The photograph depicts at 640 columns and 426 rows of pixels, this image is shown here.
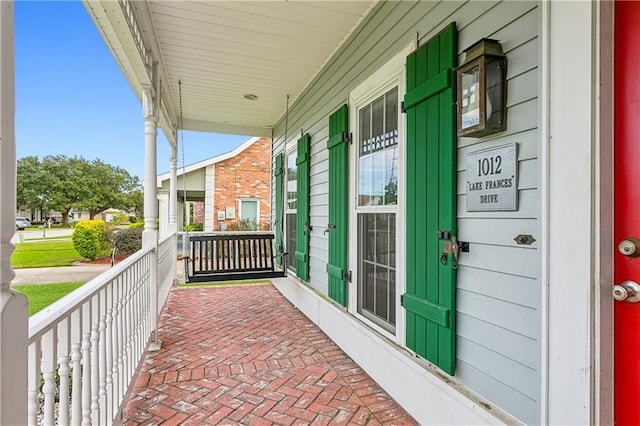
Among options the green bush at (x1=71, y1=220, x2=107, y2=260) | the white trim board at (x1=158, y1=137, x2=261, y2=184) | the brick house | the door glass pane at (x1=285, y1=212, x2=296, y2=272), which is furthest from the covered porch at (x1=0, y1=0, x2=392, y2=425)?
the brick house

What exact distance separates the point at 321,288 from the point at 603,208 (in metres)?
3.08

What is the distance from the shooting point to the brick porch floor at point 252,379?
214 cm

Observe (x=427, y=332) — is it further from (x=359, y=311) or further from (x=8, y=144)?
(x=8, y=144)

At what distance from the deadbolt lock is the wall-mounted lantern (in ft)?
2.17

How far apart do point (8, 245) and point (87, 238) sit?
4.55 metres

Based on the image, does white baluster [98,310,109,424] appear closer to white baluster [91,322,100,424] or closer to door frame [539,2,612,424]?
white baluster [91,322,100,424]

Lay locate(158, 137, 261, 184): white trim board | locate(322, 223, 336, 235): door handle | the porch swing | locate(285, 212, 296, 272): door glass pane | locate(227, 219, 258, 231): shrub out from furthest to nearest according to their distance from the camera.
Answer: locate(227, 219, 258, 231): shrub < locate(158, 137, 261, 184): white trim board < locate(285, 212, 296, 272): door glass pane < the porch swing < locate(322, 223, 336, 235): door handle

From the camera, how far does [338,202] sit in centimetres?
333

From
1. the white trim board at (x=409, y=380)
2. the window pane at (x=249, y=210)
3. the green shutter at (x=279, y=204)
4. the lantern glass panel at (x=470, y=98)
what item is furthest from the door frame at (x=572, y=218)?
the window pane at (x=249, y=210)

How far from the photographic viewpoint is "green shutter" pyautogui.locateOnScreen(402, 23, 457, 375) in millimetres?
1809

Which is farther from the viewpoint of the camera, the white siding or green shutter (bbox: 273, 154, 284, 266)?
green shutter (bbox: 273, 154, 284, 266)

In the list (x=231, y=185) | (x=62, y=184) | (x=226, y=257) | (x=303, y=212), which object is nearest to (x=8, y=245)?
(x=62, y=184)

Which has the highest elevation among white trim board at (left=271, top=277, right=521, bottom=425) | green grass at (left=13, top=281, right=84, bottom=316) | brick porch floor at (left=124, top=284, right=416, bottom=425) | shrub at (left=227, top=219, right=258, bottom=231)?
shrub at (left=227, top=219, right=258, bottom=231)

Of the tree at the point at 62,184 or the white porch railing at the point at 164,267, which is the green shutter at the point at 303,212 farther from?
the tree at the point at 62,184
